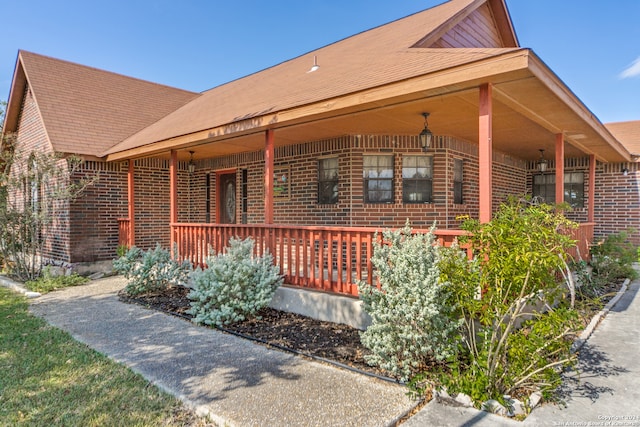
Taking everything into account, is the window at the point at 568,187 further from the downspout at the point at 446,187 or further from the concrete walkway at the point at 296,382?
the concrete walkway at the point at 296,382

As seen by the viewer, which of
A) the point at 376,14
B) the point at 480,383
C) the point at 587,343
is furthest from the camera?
the point at 376,14

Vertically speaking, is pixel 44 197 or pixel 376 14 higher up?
pixel 376 14

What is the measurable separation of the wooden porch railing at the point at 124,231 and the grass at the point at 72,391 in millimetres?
4995

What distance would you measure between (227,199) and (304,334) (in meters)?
6.77

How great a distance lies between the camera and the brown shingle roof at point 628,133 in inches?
424

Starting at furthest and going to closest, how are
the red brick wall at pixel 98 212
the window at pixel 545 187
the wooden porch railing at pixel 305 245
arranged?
the window at pixel 545 187
the red brick wall at pixel 98 212
the wooden porch railing at pixel 305 245

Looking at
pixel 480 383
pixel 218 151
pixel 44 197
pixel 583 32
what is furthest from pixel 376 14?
pixel 480 383

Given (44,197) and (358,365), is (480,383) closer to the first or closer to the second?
(358,365)

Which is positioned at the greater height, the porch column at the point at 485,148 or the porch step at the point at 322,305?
the porch column at the point at 485,148

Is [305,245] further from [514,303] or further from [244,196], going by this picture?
[244,196]

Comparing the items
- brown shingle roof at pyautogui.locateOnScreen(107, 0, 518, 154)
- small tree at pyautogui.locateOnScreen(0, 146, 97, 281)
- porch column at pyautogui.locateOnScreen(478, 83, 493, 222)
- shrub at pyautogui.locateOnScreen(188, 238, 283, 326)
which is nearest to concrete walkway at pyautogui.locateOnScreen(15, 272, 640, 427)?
shrub at pyautogui.locateOnScreen(188, 238, 283, 326)

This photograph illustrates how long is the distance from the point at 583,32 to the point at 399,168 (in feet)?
29.4

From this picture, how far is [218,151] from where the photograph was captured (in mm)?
9695

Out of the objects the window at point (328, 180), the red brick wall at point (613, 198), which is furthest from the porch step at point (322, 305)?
the red brick wall at point (613, 198)
